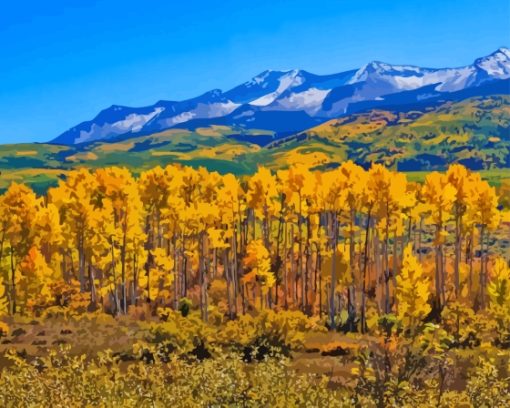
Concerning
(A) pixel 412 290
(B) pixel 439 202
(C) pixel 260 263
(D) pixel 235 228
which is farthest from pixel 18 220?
(B) pixel 439 202

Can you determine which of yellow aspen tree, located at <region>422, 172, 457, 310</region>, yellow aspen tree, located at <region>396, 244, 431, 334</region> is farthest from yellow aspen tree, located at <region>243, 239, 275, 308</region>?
yellow aspen tree, located at <region>396, 244, 431, 334</region>

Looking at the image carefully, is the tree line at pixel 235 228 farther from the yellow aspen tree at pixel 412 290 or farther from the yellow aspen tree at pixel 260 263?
the yellow aspen tree at pixel 412 290

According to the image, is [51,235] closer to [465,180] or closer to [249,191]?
[249,191]

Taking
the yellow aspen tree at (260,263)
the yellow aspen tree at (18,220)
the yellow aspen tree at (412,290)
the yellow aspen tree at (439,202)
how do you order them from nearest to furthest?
the yellow aspen tree at (412,290) → the yellow aspen tree at (439,202) → the yellow aspen tree at (260,263) → the yellow aspen tree at (18,220)

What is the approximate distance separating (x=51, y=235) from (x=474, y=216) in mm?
32387

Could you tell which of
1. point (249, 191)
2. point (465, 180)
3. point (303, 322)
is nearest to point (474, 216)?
point (465, 180)

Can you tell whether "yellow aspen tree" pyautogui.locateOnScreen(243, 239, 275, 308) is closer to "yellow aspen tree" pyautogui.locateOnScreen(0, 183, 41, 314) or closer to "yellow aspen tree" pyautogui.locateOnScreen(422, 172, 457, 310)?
"yellow aspen tree" pyautogui.locateOnScreen(422, 172, 457, 310)

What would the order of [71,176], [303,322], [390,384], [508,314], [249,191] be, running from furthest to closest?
[71,176]
[249,191]
[303,322]
[508,314]
[390,384]

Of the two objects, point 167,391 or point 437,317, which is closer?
point 167,391

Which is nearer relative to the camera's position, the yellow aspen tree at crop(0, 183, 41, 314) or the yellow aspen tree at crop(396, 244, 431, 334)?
the yellow aspen tree at crop(396, 244, 431, 334)

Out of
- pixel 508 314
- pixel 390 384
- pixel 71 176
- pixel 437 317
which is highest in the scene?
pixel 71 176

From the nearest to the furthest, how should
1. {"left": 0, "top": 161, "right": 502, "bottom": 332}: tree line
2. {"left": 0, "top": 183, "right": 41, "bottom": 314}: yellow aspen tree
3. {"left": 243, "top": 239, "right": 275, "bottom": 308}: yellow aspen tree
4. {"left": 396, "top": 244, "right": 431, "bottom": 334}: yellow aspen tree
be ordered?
1. {"left": 396, "top": 244, "right": 431, "bottom": 334}: yellow aspen tree
2. {"left": 0, "top": 161, "right": 502, "bottom": 332}: tree line
3. {"left": 243, "top": 239, "right": 275, "bottom": 308}: yellow aspen tree
4. {"left": 0, "top": 183, "right": 41, "bottom": 314}: yellow aspen tree

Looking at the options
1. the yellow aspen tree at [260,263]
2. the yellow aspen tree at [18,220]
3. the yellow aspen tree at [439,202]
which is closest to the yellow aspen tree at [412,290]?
the yellow aspen tree at [439,202]

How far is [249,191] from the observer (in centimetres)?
5066
